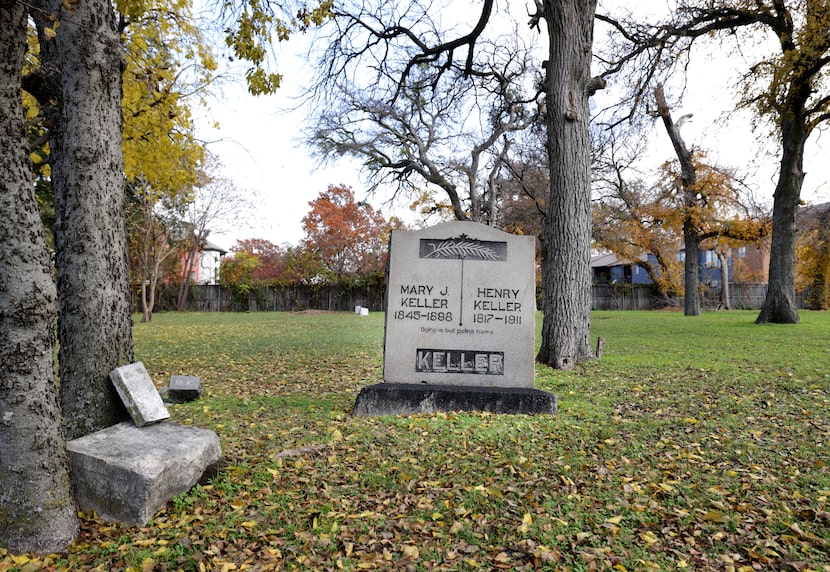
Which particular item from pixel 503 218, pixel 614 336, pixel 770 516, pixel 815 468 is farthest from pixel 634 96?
pixel 503 218

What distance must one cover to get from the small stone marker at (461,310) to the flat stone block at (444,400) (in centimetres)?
24

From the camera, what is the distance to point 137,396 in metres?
3.81

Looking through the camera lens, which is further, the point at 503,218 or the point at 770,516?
the point at 503,218

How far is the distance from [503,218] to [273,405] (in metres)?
26.8

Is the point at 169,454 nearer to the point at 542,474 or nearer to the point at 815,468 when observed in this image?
the point at 542,474

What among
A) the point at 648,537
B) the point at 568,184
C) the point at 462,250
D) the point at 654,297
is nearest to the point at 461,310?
the point at 462,250

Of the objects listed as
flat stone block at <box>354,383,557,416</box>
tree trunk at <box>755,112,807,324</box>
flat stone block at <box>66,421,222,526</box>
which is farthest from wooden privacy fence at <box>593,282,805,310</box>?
flat stone block at <box>66,421,222,526</box>

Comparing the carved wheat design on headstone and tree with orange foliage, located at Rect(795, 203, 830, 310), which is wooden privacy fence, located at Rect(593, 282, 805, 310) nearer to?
tree with orange foliage, located at Rect(795, 203, 830, 310)

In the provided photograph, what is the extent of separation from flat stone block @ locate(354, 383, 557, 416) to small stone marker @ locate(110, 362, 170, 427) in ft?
6.84

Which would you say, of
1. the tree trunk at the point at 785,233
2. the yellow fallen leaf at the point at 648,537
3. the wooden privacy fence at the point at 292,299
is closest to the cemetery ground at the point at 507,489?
the yellow fallen leaf at the point at 648,537

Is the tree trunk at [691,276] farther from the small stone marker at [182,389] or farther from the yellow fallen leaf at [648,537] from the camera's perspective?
the yellow fallen leaf at [648,537]

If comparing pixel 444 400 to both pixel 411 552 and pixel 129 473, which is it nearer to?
pixel 411 552

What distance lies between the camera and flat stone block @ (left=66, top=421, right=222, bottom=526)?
309 centimetres

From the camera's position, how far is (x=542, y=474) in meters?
3.77
